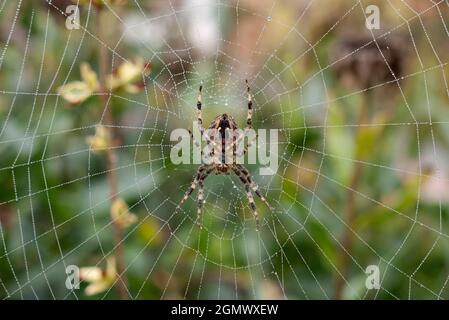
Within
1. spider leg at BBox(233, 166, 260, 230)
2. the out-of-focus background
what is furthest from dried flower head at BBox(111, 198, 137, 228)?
spider leg at BBox(233, 166, 260, 230)

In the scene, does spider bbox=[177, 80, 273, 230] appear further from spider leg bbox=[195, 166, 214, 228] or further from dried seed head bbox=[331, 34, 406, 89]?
dried seed head bbox=[331, 34, 406, 89]

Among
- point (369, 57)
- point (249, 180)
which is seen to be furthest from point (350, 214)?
point (249, 180)

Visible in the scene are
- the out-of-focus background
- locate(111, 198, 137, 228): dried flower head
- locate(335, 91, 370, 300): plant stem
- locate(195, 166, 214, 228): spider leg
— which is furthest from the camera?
locate(195, 166, 214, 228): spider leg

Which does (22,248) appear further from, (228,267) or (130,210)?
(228,267)

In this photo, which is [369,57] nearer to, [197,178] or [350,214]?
[350,214]
